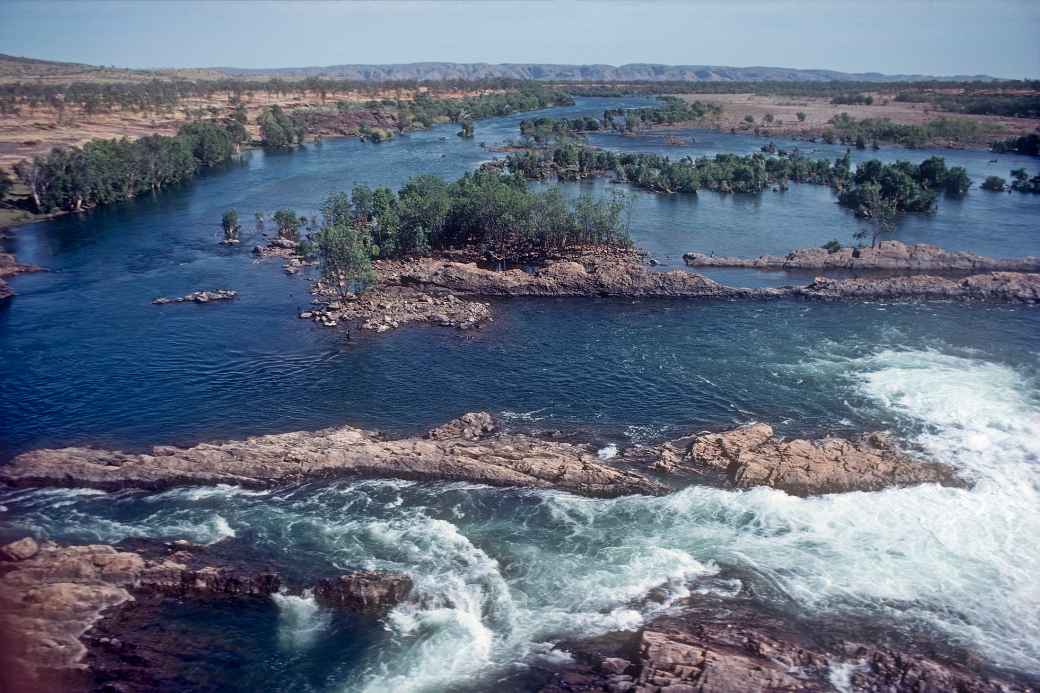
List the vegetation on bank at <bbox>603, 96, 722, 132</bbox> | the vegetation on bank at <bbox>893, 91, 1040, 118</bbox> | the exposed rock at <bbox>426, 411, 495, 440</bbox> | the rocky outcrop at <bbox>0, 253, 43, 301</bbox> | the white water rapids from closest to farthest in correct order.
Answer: the white water rapids < the exposed rock at <bbox>426, 411, 495, 440</bbox> < the rocky outcrop at <bbox>0, 253, 43, 301</bbox> < the vegetation on bank at <bbox>893, 91, 1040, 118</bbox> < the vegetation on bank at <bbox>603, 96, 722, 132</bbox>

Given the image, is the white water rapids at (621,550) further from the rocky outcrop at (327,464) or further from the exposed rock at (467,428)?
the exposed rock at (467,428)

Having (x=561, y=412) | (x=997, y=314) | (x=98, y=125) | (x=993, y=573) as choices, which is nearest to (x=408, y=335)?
(x=561, y=412)

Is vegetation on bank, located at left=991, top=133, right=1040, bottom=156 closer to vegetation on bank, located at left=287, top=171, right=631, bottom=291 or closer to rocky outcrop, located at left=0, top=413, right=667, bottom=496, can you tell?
vegetation on bank, located at left=287, top=171, right=631, bottom=291

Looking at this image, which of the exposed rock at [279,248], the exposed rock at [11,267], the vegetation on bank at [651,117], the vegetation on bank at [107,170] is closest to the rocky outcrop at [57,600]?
the exposed rock at [279,248]

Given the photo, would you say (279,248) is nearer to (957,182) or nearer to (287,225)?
(287,225)

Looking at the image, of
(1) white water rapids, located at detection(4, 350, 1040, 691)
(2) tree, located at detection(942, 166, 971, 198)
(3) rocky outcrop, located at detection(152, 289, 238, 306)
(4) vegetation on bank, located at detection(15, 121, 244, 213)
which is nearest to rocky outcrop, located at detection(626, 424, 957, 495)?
(1) white water rapids, located at detection(4, 350, 1040, 691)

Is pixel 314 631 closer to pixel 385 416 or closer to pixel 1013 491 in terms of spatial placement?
pixel 385 416

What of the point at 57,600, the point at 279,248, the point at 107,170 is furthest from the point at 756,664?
the point at 107,170
